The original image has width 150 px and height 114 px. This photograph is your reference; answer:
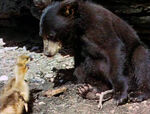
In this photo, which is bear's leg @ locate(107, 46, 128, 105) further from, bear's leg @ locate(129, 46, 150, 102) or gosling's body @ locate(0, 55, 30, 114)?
gosling's body @ locate(0, 55, 30, 114)

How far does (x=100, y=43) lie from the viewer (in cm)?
417

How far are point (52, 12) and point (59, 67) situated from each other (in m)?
1.15

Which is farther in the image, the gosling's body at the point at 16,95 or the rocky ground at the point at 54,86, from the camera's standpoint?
the rocky ground at the point at 54,86

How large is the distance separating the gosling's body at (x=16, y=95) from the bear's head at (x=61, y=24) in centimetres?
40

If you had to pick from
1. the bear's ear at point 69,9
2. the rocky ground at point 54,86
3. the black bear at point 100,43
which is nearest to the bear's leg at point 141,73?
the black bear at point 100,43

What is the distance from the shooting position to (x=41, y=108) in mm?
4109

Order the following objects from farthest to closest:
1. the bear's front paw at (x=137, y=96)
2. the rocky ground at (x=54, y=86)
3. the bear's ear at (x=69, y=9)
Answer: the bear's ear at (x=69, y=9) → the bear's front paw at (x=137, y=96) → the rocky ground at (x=54, y=86)

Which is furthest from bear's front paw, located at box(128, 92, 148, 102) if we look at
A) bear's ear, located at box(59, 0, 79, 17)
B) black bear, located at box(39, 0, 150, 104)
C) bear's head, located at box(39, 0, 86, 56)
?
bear's ear, located at box(59, 0, 79, 17)

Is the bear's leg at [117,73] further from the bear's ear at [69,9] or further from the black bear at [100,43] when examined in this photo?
the bear's ear at [69,9]

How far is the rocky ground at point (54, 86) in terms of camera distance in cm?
399

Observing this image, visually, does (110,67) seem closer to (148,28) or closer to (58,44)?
(58,44)

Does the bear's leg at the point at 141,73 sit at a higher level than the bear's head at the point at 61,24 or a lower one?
lower

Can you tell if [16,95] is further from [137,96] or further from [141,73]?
[141,73]

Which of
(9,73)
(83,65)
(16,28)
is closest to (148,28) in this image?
(83,65)
